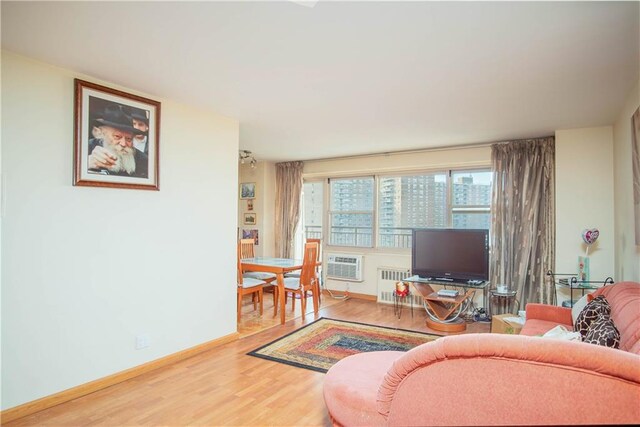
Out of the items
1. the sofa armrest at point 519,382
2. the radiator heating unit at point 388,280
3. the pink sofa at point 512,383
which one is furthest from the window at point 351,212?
the sofa armrest at point 519,382

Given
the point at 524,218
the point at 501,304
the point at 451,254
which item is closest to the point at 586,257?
the point at 524,218

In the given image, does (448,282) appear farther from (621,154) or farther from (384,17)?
(384,17)

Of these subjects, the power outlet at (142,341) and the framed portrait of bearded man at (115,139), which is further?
the power outlet at (142,341)

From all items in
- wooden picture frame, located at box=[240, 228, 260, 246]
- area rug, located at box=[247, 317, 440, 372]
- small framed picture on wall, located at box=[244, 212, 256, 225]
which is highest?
small framed picture on wall, located at box=[244, 212, 256, 225]

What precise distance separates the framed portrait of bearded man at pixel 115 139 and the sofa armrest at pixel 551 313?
3414 millimetres

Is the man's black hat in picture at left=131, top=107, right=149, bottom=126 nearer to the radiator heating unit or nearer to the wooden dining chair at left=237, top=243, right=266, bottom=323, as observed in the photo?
the wooden dining chair at left=237, top=243, right=266, bottom=323

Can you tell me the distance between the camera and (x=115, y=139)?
278 centimetres

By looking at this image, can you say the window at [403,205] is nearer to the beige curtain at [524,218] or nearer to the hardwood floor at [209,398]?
the beige curtain at [524,218]

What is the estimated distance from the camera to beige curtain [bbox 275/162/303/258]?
648cm

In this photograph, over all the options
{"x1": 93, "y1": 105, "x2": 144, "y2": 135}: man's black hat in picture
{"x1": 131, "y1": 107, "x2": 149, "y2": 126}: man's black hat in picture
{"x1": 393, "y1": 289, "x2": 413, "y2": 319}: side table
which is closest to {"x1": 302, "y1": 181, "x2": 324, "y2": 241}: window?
{"x1": 393, "y1": 289, "x2": 413, "y2": 319}: side table

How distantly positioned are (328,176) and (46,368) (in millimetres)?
4728

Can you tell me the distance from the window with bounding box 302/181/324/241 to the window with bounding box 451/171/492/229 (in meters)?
2.32

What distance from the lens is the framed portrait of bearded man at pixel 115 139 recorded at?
8.47 feet

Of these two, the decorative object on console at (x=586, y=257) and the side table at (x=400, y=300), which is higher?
the decorative object on console at (x=586, y=257)
